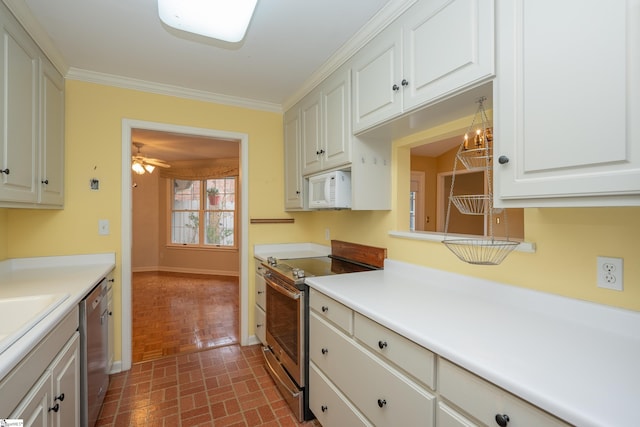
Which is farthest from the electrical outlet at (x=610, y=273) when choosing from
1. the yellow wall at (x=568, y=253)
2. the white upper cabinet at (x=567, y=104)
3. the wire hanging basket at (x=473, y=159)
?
the wire hanging basket at (x=473, y=159)

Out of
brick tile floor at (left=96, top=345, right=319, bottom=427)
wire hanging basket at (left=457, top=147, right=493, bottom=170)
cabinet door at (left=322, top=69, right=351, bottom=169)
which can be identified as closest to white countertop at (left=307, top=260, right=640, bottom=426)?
wire hanging basket at (left=457, top=147, right=493, bottom=170)

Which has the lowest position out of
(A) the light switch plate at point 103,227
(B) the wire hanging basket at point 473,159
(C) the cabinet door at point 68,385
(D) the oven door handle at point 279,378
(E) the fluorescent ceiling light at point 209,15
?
(D) the oven door handle at point 279,378

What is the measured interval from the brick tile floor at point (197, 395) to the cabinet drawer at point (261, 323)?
180 millimetres

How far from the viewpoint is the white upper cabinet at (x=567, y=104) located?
0.79 metres

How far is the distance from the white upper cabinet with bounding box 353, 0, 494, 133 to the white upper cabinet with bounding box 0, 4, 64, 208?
1.82 m

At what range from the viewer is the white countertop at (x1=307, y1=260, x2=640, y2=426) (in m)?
0.71

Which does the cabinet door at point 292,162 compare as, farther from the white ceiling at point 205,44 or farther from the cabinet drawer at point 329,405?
the cabinet drawer at point 329,405

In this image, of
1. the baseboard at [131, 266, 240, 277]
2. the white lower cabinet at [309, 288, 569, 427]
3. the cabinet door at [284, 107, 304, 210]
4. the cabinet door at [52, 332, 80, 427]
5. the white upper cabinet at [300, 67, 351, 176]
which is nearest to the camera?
the white lower cabinet at [309, 288, 569, 427]

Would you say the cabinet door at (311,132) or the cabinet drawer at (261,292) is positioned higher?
the cabinet door at (311,132)

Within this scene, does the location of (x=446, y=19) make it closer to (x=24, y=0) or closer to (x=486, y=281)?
(x=486, y=281)

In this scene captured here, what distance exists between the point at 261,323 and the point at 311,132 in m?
1.77

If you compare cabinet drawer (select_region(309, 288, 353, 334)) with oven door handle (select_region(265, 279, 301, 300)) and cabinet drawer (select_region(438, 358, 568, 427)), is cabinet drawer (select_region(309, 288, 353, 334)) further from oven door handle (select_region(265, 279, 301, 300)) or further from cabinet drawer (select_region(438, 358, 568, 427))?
cabinet drawer (select_region(438, 358, 568, 427))

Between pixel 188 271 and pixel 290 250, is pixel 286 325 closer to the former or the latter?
pixel 290 250

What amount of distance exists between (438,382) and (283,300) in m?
1.35
